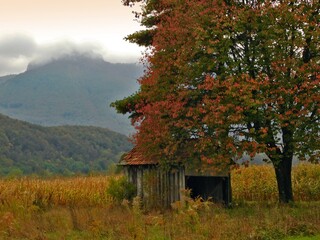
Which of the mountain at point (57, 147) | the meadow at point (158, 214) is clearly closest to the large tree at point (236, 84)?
the meadow at point (158, 214)

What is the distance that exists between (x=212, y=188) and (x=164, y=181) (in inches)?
140

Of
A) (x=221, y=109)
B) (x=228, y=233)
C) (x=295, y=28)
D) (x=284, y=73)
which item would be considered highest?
(x=295, y=28)

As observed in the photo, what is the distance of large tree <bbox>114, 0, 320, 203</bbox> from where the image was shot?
21.3m

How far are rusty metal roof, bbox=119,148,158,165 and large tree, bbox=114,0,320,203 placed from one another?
1507 mm

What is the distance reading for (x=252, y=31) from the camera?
22641 millimetres

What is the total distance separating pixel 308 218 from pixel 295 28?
8115 millimetres

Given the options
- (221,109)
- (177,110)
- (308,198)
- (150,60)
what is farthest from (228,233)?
(308,198)

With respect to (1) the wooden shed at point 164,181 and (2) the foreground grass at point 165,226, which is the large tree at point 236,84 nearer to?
(1) the wooden shed at point 164,181

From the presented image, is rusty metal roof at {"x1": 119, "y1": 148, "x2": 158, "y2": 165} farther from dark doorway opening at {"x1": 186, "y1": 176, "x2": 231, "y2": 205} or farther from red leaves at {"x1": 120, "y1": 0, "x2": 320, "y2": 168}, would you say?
dark doorway opening at {"x1": 186, "y1": 176, "x2": 231, "y2": 205}

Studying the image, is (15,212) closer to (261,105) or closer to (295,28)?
(261,105)

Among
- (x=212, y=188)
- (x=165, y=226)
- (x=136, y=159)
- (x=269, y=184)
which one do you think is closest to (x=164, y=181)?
(x=136, y=159)

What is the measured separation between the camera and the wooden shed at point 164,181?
25.5m

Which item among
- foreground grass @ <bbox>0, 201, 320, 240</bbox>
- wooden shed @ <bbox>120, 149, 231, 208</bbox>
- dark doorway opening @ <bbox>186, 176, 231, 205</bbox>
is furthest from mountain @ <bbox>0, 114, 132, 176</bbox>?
foreground grass @ <bbox>0, 201, 320, 240</bbox>

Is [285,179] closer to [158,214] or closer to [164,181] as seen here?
[164,181]
